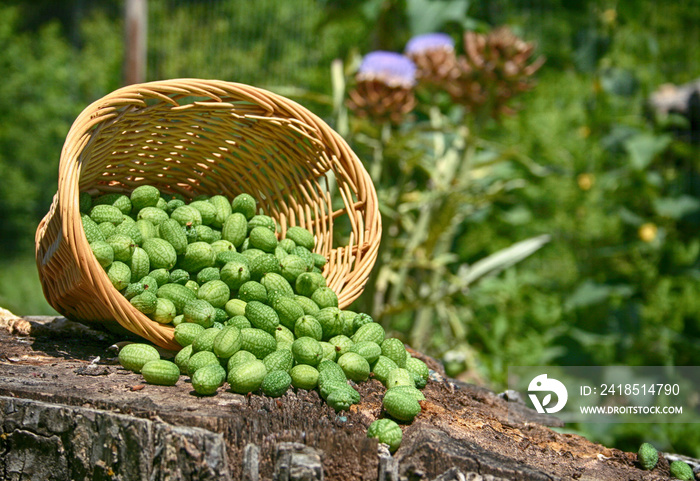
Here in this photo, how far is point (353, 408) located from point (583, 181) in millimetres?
2579

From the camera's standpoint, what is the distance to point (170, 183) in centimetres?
177

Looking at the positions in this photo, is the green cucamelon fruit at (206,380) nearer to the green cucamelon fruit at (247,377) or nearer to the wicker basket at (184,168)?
the green cucamelon fruit at (247,377)

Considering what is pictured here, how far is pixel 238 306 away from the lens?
1367 mm

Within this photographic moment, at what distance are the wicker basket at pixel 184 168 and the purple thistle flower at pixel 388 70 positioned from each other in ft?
2.60

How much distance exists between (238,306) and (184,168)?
0.56 metres

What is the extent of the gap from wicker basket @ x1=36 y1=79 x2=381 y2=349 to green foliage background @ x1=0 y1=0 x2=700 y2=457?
782 millimetres

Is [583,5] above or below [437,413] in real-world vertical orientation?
above

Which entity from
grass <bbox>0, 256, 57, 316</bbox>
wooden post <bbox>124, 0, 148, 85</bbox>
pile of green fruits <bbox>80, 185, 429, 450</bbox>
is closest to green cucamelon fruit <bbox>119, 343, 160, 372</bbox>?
pile of green fruits <bbox>80, 185, 429, 450</bbox>

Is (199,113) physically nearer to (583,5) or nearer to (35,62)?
(583,5)

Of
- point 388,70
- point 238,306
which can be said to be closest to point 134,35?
point 388,70

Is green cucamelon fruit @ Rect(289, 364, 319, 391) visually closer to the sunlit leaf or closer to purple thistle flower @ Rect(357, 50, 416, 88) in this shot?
purple thistle flower @ Rect(357, 50, 416, 88)

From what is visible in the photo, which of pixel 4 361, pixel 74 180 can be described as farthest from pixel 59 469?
pixel 74 180

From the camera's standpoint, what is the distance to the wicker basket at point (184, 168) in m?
1.22

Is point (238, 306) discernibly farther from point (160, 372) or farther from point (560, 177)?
point (560, 177)
